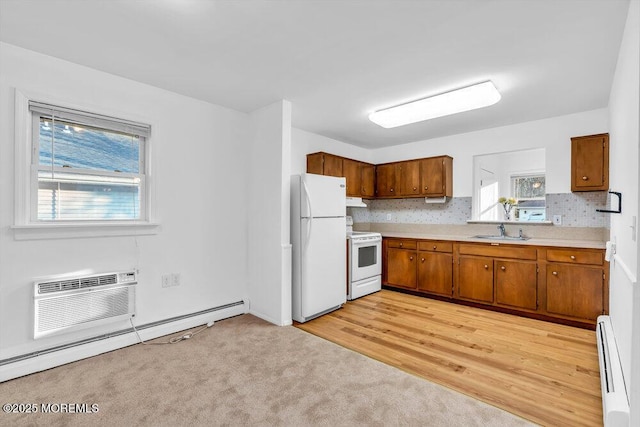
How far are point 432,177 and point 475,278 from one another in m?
1.62

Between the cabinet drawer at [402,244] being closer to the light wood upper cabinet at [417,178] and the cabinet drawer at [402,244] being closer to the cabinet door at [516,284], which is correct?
the light wood upper cabinet at [417,178]

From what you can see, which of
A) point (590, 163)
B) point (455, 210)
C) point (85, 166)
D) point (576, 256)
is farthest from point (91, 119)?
point (590, 163)

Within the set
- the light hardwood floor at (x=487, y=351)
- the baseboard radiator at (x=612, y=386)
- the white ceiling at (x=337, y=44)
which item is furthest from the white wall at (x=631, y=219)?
the light hardwood floor at (x=487, y=351)

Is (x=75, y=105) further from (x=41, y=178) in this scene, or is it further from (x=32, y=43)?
(x=41, y=178)

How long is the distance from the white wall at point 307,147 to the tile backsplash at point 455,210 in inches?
41.8

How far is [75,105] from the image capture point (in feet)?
8.13

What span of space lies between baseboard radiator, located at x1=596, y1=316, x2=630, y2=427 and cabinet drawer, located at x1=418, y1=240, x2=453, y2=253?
175 centimetres

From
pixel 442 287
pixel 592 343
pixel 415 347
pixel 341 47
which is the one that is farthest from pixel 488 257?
pixel 341 47

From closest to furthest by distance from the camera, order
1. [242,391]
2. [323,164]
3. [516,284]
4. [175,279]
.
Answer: [242,391] < [175,279] < [516,284] < [323,164]

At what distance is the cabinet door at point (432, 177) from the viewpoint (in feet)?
14.9

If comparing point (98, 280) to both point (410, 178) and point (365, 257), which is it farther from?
point (410, 178)

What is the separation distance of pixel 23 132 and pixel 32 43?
655 mm

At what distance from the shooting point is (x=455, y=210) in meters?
4.64

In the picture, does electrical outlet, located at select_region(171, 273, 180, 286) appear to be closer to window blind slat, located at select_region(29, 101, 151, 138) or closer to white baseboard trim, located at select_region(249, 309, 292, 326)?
white baseboard trim, located at select_region(249, 309, 292, 326)
